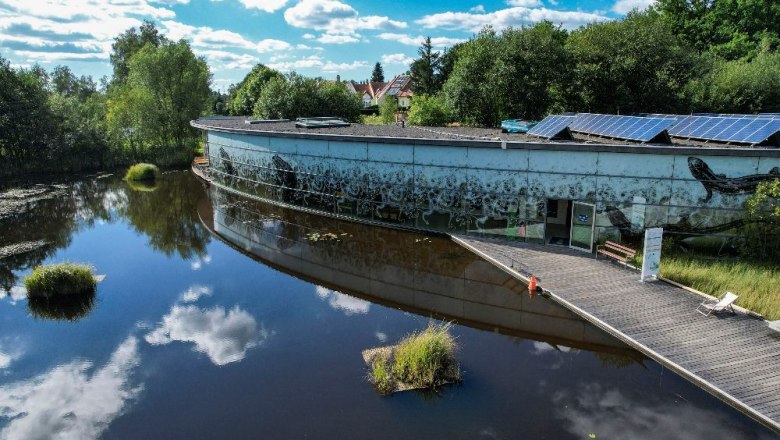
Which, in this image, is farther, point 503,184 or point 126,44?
point 126,44

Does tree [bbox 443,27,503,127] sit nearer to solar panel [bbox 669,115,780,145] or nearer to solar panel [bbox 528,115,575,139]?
solar panel [bbox 528,115,575,139]

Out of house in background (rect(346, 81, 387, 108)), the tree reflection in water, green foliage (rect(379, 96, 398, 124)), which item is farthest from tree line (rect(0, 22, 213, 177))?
house in background (rect(346, 81, 387, 108))

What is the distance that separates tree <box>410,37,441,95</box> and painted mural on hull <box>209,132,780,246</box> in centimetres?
4547

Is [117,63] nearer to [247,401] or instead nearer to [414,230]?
[414,230]

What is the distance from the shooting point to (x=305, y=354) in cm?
1297

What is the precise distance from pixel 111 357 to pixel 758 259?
20504mm

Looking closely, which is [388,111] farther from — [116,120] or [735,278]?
[735,278]

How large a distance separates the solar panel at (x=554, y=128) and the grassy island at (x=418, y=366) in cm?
1275

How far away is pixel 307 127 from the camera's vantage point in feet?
105

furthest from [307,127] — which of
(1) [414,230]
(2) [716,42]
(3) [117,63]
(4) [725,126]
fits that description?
(3) [117,63]

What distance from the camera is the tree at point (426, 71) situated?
2795 inches

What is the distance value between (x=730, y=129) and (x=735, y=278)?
675 centimetres

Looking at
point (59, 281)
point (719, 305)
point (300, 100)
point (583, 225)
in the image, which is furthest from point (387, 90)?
point (719, 305)

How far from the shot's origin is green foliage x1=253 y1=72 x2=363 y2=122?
48.1m
